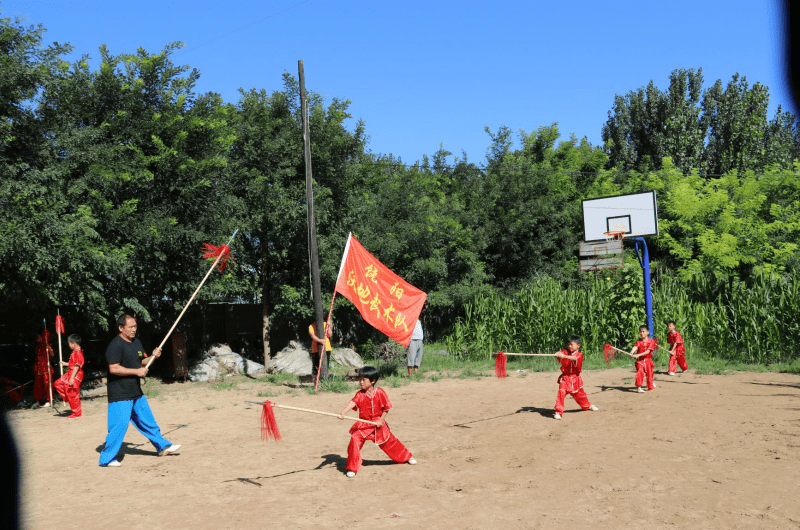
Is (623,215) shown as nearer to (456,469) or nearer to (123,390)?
(456,469)

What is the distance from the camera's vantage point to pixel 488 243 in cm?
2720

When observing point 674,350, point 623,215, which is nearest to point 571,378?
point 674,350

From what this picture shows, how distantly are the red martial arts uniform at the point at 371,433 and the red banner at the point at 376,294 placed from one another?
6465 mm

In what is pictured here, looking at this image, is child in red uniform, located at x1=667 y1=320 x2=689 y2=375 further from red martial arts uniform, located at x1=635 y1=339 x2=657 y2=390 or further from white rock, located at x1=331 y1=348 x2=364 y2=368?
white rock, located at x1=331 y1=348 x2=364 y2=368

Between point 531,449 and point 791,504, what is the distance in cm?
318

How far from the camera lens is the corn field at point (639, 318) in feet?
55.9

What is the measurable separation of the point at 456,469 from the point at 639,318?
12.4 metres

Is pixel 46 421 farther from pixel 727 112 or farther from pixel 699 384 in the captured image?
pixel 727 112

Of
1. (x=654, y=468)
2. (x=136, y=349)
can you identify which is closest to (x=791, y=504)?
(x=654, y=468)

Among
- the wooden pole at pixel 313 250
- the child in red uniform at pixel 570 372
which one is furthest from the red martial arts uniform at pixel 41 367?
the child in red uniform at pixel 570 372

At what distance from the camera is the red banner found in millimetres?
14234

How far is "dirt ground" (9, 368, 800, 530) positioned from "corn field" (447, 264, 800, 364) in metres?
5.07

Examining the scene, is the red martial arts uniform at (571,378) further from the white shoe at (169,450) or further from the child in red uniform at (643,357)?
the white shoe at (169,450)

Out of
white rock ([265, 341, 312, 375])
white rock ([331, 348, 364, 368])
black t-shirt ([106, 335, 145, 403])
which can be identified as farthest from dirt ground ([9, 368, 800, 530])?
white rock ([331, 348, 364, 368])
